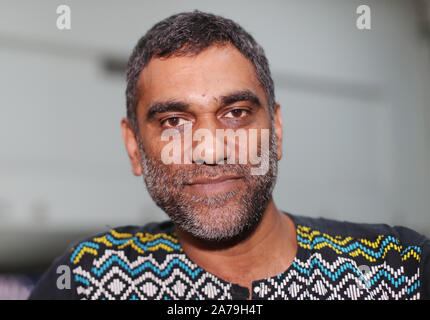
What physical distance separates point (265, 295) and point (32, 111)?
10.6 feet

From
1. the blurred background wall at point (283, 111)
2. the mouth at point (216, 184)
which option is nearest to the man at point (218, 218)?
the mouth at point (216, 184)

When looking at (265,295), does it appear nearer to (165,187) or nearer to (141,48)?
(165,187)

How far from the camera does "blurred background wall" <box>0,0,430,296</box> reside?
3.87m

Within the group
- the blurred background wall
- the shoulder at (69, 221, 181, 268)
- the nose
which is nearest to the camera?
the nose

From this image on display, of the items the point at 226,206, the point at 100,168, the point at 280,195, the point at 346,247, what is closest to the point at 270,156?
the point at 226,206

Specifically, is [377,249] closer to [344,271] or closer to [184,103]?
[344,271]

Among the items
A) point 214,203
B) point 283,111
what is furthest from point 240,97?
point 283,111

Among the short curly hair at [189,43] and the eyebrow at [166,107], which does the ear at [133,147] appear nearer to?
Answer: the short curly hair at [189,43]

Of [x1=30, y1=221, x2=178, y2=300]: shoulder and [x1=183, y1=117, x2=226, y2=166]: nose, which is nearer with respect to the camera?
[x1=183, y1=117, x2=226, y2=166]: nose

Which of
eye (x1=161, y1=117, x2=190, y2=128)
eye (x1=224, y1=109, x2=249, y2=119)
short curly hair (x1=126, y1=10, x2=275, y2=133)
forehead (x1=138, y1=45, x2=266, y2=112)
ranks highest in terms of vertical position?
short curly hair (x1=126, y1=10, x2=275, y2=133)

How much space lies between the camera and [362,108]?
499 cm

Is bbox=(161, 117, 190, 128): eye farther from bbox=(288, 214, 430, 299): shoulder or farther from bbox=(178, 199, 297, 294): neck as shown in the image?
bbox=(288, 214, 430, 299): shoulder

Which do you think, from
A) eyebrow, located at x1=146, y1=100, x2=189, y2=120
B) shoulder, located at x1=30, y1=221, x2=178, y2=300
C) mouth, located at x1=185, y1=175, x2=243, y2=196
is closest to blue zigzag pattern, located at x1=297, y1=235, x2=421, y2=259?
mouth, located at x1=185, y1=175, x2=243, y2=196

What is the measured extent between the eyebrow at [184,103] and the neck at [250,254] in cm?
33
